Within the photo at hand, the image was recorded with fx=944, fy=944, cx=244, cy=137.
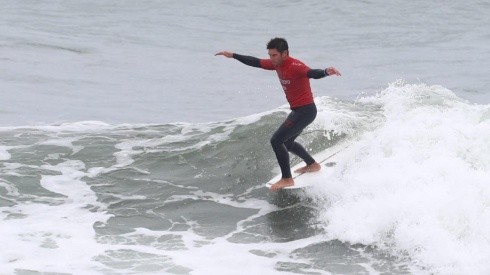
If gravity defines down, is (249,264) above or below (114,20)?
below

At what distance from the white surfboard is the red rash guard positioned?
0.95 m

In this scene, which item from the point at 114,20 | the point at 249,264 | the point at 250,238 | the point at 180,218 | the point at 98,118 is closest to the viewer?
the point at 249,264

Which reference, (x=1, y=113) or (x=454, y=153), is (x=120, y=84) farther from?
(x=454, y=153)

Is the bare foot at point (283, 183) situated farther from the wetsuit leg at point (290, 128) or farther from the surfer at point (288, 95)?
the wetsuit leg at point (290, 128)

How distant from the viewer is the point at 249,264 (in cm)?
917

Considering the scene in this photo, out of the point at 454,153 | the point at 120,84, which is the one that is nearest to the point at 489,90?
the point at 120,84

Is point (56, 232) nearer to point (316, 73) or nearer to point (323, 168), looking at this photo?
point (316, 73)

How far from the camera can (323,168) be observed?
1180cm

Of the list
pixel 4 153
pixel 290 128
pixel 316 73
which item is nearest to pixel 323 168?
pixel 290 128

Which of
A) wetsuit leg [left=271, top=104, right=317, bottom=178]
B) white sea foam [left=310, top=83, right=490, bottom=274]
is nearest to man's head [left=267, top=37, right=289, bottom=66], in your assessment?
wetsuit leg [left=271, top=104, right=317, bottom=178]

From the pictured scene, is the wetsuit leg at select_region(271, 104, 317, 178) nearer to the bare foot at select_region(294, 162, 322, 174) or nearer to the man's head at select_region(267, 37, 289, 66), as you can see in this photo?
the bare foot at select_region(294, 162, 322, 174)

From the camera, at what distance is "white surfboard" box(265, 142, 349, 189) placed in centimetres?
1142

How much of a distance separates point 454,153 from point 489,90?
951 cm

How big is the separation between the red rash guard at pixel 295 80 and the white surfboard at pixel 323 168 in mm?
954
